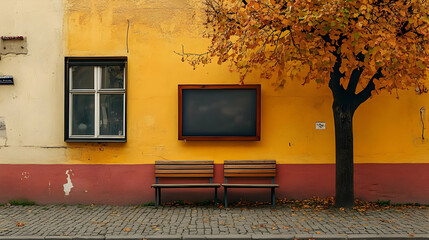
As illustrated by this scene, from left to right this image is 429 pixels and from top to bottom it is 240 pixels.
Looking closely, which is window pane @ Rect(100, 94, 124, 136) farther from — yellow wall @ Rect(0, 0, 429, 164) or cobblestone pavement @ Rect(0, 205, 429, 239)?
cobblestone pavement @ Rect(0, 205, 429, 239)

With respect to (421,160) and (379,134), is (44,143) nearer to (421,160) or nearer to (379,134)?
(379,134)

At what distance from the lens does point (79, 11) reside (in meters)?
8.42

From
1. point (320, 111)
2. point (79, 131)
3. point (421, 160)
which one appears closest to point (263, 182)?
point (320, 111)

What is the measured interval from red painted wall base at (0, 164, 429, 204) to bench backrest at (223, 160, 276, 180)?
21cm

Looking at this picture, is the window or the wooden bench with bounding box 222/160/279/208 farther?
the window

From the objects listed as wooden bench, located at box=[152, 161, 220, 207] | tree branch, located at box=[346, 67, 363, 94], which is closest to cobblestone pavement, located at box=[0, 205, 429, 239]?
wooden bench, located at box=[152, 161, 220, 207]

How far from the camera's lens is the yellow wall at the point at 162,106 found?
8.38 meters

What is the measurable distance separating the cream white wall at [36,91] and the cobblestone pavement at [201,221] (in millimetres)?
1346

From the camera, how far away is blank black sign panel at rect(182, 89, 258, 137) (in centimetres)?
838

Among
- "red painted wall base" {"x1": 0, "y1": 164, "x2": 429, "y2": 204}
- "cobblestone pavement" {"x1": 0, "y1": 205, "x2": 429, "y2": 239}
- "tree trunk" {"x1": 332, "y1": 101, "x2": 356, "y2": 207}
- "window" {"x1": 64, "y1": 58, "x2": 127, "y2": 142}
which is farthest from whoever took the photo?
"window" {"x1": 64, "y1": 58, "x2": 127, "y2": 142}

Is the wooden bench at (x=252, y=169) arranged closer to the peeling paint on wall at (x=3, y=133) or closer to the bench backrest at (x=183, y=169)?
the bench backrest at (x=183, y=169)

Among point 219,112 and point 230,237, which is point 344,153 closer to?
point 219,112

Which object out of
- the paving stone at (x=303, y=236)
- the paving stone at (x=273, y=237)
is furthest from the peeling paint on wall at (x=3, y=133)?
the paving stone at (x=303, y=236)

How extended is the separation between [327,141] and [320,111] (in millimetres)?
694
